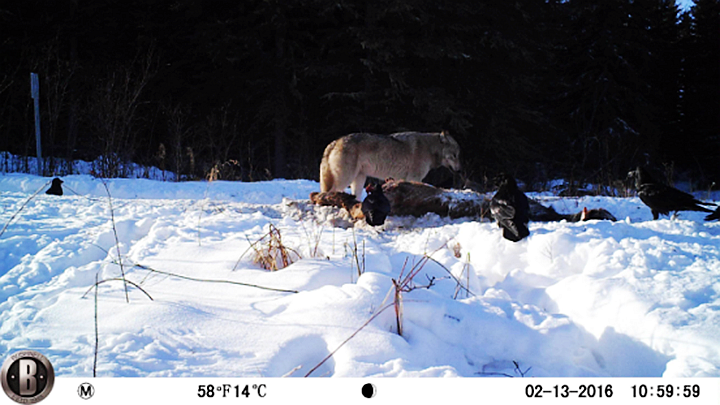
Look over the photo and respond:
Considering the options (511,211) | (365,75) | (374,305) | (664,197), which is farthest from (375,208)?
(365,75)

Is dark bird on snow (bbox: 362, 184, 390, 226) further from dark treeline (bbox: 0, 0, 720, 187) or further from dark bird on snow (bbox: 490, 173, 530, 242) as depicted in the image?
dark treeline (bbox: 0, 0, 720, 187)

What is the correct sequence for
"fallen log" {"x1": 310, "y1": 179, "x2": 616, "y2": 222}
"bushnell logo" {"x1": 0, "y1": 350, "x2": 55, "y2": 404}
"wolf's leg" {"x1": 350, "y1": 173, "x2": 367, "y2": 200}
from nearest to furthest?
"bushnell logo" {"x1": 0, "y1": 350, "x2": 55, "y2": 404} → "fallen log" {"x1": 310, "y1": 179, "x2": 616, "y2": 222} → "wolf's leg" {"x1": 350, "y1": 173, "x2": 367, "y2": 200}

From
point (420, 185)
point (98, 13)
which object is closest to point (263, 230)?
point (420, 185)

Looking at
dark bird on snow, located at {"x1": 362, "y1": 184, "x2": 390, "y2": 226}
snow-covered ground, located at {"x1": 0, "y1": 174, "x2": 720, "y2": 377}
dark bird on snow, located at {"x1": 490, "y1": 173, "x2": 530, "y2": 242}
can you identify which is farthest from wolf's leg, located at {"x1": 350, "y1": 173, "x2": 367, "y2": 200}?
dark bird on snow, located at {"x1": 490, "y1": 173, "x2": 530, "y2": 242}

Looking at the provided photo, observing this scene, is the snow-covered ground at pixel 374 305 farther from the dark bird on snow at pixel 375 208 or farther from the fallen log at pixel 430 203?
the fallen log at pixel 430 203

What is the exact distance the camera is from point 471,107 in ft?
56.6

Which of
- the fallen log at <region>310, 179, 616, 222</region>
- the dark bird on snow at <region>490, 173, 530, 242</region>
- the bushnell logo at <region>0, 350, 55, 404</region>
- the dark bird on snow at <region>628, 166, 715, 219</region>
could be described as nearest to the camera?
the bushnell logo at <region>0, 350, 55, 404</region>

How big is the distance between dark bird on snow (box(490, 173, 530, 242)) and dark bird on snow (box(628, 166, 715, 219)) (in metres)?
1.63

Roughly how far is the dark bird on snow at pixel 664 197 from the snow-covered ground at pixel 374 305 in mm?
284

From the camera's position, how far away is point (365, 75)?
1642 cm

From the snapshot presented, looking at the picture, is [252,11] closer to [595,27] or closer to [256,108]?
[256,108]

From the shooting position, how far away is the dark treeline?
15.3 meters
